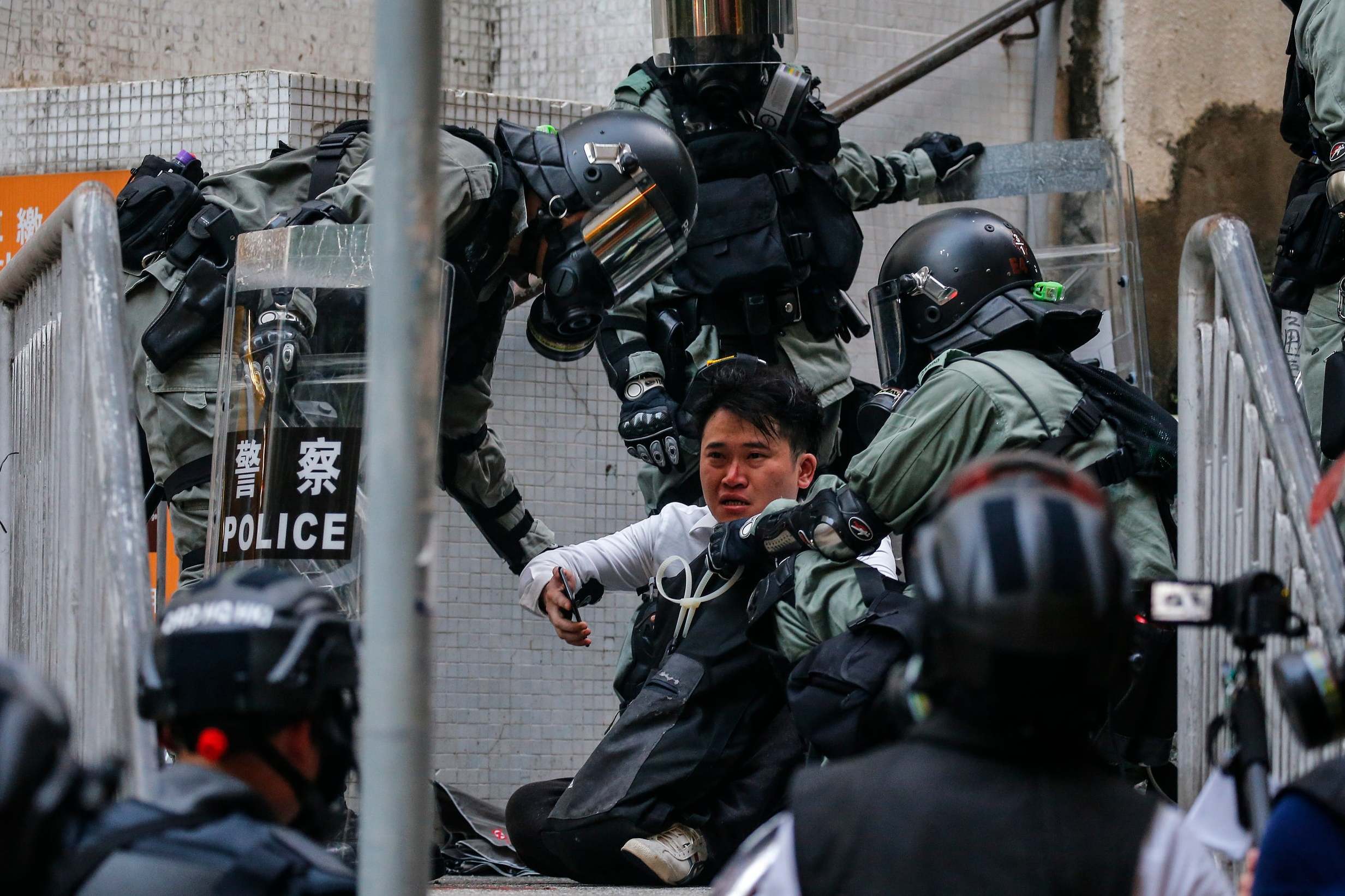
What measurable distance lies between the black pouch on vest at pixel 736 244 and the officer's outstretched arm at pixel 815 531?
1.59m

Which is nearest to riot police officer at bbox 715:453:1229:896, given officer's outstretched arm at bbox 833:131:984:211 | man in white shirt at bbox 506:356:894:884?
man in white shirt at bbox 506:356:894:884

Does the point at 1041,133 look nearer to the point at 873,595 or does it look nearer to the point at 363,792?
the point at 873,595

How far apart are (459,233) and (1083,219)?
288cm

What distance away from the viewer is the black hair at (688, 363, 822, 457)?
13.9ft

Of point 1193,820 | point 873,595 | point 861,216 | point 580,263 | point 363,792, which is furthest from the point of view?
point 861,216

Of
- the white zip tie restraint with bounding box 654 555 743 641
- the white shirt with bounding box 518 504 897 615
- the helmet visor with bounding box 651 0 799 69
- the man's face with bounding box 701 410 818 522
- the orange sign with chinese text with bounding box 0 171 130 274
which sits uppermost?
the helmet visor with bounding box 651 0 799 69

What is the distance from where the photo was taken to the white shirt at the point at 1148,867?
1610 millimetres

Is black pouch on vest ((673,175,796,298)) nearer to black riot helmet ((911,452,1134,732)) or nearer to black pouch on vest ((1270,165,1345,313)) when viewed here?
black pouch on vest ((1270,165,1345,313))

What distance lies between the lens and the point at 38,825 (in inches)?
55.7

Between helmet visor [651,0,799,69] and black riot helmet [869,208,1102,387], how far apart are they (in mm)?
1256

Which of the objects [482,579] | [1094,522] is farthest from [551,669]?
[1094,522]

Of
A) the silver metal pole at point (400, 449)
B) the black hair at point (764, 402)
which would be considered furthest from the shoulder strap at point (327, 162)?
the silver metal pole at point (400, 449)

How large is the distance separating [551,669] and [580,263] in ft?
Result: 5.84

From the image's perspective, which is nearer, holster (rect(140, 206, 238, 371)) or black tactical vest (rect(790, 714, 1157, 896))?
black tactical vest (rect(790, 714, 1157, 896))
